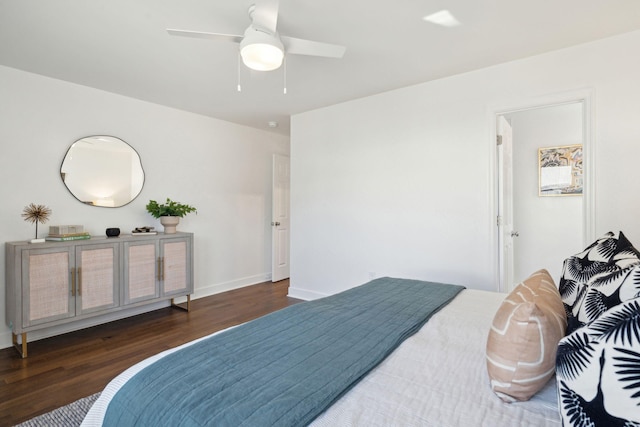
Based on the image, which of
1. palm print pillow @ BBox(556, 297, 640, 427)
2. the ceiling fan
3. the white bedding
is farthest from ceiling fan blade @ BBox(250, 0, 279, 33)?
palm print pillow @ BBox(556, 297, 640, 427)

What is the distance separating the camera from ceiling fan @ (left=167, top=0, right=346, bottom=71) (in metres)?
1.79

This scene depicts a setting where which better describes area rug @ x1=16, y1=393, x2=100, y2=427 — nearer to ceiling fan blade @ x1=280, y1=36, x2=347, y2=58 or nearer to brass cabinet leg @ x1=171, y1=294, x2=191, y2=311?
brass cabinet leg @ x1=171, y1=294, x2=191, y2=311

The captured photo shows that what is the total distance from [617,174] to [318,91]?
2.69m

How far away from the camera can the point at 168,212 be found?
3754 mm

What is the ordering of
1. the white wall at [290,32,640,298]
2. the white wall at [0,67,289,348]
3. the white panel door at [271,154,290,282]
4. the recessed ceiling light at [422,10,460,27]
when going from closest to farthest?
the recessed ceiling light at [422,10,460,27]
the white wall at [290,32,640,298]
the white wall at [0,67,289,348]
the white panel door at [271,154,290,282]

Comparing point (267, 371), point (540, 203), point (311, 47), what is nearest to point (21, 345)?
point (267, 371)

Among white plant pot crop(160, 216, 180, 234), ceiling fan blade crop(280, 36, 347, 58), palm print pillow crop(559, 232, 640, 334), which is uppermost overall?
ceiling fan blade crop(280, 36, 347, 58)

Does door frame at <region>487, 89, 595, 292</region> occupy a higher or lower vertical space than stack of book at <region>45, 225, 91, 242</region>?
higher

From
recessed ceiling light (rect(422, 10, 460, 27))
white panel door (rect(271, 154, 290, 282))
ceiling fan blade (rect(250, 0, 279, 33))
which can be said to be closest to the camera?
ceiling fan blade (rect(250, 0, 279, 33))

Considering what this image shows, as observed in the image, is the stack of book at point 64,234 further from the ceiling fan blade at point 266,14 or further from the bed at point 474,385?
the ceiling fan blade at point 266,14

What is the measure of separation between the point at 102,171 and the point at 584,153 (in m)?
4.55

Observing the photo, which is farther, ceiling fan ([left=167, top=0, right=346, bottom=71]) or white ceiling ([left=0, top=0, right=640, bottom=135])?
white ceiling ([left=0, top=0, right=640, bottom=135])

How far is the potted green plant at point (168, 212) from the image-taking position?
12.1 ft

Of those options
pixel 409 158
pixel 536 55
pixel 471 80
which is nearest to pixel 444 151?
pixel 409 158
